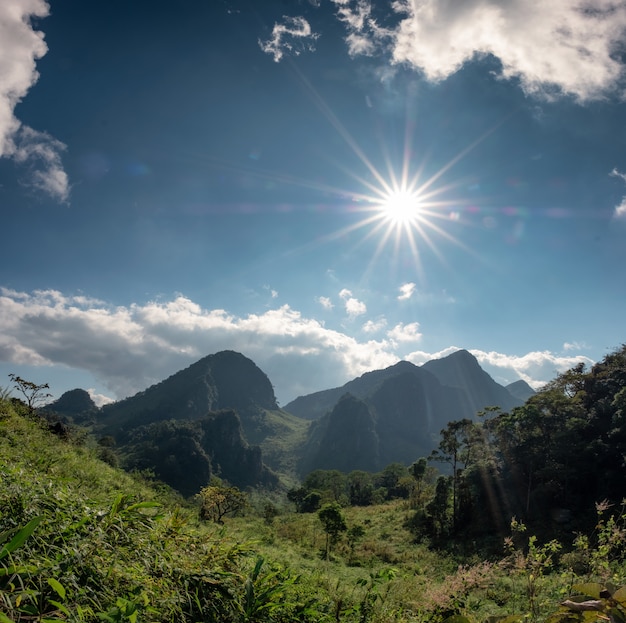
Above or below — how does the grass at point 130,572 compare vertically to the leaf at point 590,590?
below

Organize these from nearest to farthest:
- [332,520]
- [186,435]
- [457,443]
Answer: [332,520] → [457,443] → [186,435]

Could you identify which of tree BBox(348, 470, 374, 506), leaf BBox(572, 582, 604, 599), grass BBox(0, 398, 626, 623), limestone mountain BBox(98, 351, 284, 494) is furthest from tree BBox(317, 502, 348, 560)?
tree BBox(348, 470, 374, 506)

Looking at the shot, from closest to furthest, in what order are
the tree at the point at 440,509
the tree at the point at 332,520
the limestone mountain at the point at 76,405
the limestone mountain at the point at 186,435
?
the tree at the point at 332,520 < the tree at the point at 440,509 < the limestone mountain at the point at 186,435 < the limestone mountain at the point at 76,405

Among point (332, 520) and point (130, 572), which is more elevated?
point (130, 572)

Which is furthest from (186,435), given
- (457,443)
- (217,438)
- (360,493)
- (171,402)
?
(457,443)

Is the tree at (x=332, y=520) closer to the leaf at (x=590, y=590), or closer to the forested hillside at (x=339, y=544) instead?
the forested hillside at (x=339, y=544)

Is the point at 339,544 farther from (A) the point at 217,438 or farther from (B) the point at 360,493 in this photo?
(A) the point at 217,438

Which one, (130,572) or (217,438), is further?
(217,438)

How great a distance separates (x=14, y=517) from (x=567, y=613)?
12.0 ft

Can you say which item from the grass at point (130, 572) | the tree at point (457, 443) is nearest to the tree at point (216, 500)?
the tree at point (457, 443)

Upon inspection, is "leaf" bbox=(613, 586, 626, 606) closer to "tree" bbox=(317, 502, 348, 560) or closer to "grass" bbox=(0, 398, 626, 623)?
"grass" bbox=(0, 398, 626, 623)

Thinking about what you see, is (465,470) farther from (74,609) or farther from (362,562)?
(74,609)

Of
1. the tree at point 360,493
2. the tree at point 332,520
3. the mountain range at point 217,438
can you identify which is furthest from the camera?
the mountain range at point 217,438

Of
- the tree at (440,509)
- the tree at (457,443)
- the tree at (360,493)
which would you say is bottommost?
the tree at (360,493)
